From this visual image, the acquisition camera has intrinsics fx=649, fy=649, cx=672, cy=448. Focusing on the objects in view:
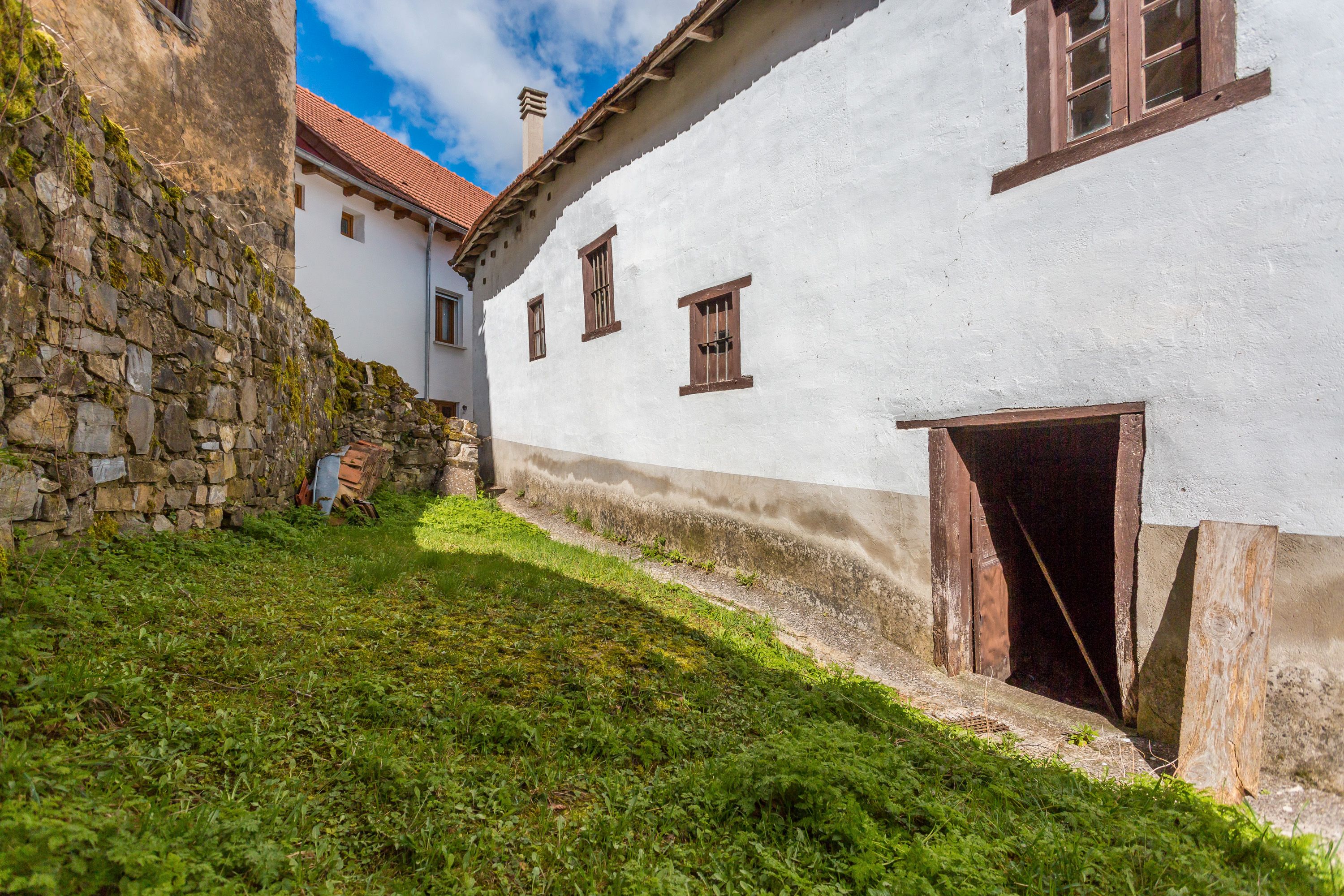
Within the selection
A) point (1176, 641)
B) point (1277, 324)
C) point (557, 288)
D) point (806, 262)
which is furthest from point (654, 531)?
point (1277, 324)

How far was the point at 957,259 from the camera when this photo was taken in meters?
5.05

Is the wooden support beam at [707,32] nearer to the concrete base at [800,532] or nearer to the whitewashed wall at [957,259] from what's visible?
the whitewashed wall at [957,259]

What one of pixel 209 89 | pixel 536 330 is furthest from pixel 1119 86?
pixel 536 330

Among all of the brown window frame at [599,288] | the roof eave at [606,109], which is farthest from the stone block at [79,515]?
the roof eave at [606,109]

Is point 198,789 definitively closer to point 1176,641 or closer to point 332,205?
point 1176,641

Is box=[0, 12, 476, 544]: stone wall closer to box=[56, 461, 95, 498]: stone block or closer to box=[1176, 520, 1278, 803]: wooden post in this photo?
box=[56, 461, 95, 498]: stone block

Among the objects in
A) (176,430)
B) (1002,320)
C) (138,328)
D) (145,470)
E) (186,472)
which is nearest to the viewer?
(138,328)

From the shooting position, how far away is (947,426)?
5.16 metres

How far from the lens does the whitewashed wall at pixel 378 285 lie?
12539 mm

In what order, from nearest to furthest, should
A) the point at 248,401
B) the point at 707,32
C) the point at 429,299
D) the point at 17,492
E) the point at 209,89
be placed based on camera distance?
the point at 17,492, the point at 248,401, the point at 707,32, the point at 209,89, the point at 429,299

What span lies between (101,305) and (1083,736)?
670 centimetres

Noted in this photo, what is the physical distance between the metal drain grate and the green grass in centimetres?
37

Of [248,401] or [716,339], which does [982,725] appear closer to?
[716,339]

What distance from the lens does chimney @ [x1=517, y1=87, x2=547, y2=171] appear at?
1387cm
